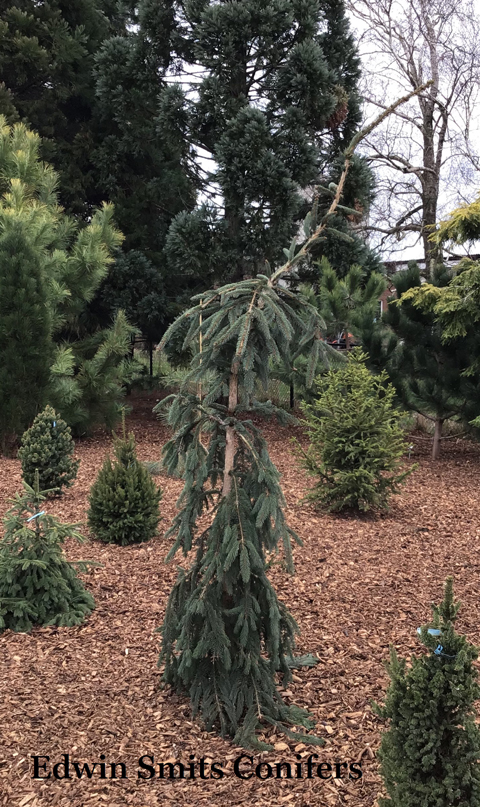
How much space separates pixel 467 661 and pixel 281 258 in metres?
8.90

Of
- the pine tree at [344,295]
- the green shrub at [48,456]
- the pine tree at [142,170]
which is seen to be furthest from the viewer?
the pine tree at [142,170]

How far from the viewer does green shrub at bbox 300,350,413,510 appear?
19.3 ft

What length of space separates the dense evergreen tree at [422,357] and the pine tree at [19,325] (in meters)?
4.04

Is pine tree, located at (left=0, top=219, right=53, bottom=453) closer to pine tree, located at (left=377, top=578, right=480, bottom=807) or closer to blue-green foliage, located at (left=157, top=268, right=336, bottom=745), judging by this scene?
blue-green foliage, located at (left=157, top=268, right=336, bottom=745)

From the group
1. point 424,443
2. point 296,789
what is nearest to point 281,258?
point 424,443

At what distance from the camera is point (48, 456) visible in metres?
6.49

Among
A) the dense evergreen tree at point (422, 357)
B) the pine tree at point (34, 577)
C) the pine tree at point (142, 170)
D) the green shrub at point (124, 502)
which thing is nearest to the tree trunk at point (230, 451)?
the pine tree at point (34, 577)

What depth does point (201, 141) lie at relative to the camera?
32.2ft

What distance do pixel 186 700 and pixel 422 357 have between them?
236 inches

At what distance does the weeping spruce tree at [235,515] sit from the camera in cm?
274

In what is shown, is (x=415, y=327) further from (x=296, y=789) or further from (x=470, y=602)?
(x=296, y=789)

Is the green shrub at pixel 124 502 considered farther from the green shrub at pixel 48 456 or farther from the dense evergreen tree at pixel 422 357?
the dense evergreen tree at pixel 422 357

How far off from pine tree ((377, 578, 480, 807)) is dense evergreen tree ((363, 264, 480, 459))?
6525 mm

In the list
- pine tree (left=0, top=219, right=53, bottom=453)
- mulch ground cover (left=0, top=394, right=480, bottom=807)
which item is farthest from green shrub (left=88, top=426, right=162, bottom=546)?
pine tree (left=0, top=219, right=53, bottom=453)
